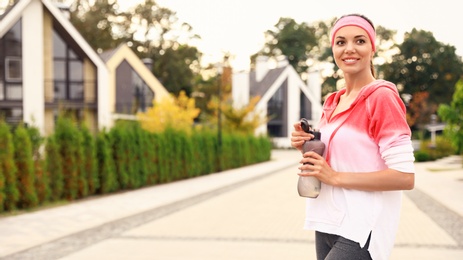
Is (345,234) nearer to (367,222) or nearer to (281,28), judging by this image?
(367,222)

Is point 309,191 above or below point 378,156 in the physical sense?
below

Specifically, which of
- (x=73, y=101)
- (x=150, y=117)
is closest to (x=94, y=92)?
(x=73, y=101)

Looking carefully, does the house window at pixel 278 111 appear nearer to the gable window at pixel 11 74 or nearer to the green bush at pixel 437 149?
the green bush at pixel 437 149

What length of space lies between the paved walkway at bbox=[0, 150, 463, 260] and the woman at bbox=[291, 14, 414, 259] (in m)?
4.87

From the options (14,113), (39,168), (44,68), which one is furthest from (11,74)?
(39,168)

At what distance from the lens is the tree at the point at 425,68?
209 ft

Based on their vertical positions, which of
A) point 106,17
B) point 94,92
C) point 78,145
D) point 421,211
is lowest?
point 421,211

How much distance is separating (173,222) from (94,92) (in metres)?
19.7

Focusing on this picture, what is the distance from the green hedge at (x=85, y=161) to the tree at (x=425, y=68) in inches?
1853

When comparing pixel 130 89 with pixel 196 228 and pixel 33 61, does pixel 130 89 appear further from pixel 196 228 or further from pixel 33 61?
pixel 196 228

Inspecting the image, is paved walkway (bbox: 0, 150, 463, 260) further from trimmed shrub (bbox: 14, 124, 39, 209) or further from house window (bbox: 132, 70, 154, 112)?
house window (bbox: 132, 70, 154, 112)

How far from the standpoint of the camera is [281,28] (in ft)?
236

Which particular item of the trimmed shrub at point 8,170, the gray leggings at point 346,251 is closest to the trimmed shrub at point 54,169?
the trimmed shrub at point 8,170

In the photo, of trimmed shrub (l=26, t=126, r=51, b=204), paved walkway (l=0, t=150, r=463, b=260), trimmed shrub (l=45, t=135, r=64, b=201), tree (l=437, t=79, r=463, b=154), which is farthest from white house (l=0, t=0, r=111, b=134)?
tree (l=437, t=79, r=463, b=154)
